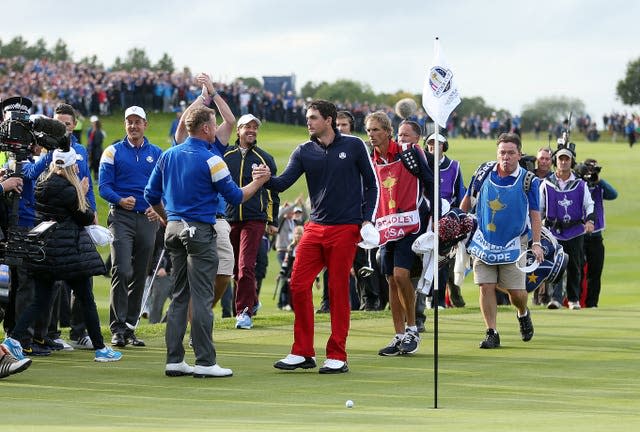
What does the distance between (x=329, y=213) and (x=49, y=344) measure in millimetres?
3263

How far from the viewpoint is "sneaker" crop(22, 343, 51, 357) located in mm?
12781

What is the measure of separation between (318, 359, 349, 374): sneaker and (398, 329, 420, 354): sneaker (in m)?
1.35

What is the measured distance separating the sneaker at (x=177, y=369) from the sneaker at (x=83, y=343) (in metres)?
2.33

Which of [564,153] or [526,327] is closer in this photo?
[526,327]

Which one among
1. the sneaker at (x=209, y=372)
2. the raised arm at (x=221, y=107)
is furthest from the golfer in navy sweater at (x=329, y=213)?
the raised arm at (x=221, y=107)

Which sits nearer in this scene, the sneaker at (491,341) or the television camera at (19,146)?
the television camera at (19,146)

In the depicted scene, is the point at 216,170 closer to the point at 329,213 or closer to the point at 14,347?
the point at 329,213

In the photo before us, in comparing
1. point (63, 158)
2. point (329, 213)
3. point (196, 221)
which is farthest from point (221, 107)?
point (196, 221)

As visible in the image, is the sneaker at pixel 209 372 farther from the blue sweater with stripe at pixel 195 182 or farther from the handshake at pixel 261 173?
the handshake at pixel 261 173

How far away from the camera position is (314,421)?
28.4ft

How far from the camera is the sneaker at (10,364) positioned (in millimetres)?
10711

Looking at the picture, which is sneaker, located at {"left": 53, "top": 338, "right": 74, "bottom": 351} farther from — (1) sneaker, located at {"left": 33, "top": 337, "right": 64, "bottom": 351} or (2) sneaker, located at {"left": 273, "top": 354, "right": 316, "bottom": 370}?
(2) sneaker, located at {"left": 273, "top": 354, "right": 316, "bottom": 370}

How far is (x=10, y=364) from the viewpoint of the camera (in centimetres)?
1078

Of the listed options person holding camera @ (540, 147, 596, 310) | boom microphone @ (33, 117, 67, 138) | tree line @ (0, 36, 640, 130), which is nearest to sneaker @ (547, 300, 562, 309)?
person holding camera @ (540, 147, 596, 310)
